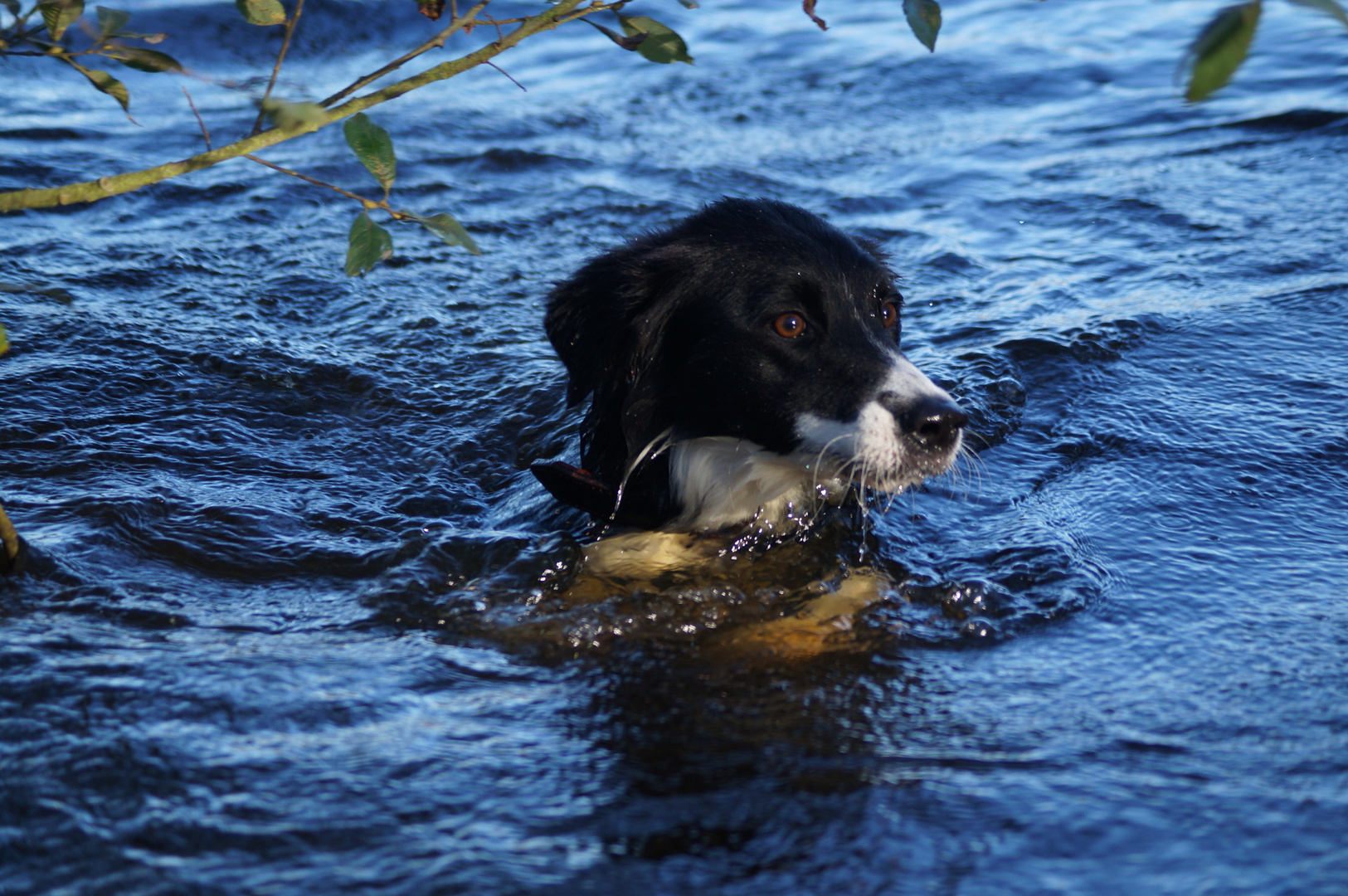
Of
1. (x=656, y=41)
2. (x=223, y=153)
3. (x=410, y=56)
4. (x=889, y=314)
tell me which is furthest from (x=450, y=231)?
(x=889, y=314)

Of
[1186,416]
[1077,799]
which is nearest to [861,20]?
[1186,416]

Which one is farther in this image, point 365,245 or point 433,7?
point 433,7

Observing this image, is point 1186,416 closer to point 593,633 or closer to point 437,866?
point 593,633

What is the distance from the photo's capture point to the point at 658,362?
3672 millimetres

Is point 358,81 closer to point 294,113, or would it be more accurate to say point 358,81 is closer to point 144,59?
point 144,59

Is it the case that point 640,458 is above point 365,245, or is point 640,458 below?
below

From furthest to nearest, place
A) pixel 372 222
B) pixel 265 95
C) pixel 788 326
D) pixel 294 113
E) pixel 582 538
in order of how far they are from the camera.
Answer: pixel 582 538, pixel 788 326, pixel 372 222, pixel 265 95, pixel 294 113

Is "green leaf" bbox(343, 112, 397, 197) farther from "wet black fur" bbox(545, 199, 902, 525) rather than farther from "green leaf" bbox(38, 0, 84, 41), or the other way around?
"wet black fur" bbox(545, 199, 902, 525)

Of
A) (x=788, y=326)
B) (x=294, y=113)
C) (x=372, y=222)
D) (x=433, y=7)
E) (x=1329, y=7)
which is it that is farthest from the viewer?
(x=788, y=326)

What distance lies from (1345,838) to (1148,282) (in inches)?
157

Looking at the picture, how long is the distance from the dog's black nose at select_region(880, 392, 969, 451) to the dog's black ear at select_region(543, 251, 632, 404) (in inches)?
32.1

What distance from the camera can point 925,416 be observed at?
3.26m

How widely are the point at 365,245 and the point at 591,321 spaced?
106 centimetres

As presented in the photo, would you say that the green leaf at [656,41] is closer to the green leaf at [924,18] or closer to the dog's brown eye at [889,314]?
the green leaf at [924,18]
